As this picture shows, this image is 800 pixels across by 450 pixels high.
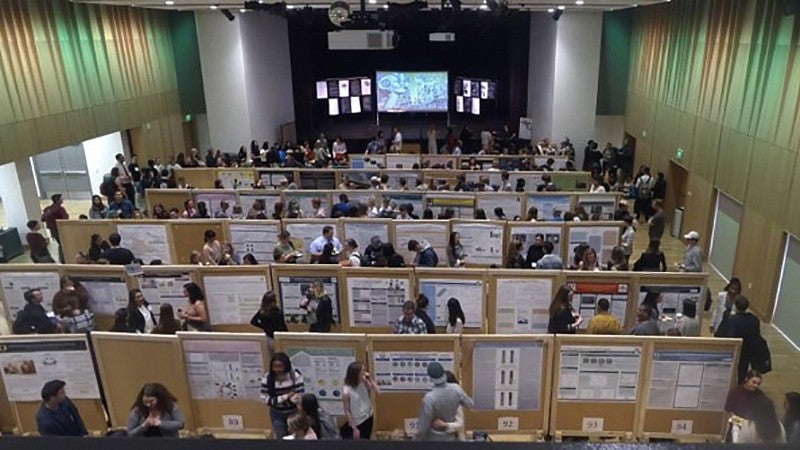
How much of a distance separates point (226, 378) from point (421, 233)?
416 cm

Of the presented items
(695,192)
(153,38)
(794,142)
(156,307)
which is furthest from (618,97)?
(156,307)

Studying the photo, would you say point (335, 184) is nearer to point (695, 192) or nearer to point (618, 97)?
point (695, 192)

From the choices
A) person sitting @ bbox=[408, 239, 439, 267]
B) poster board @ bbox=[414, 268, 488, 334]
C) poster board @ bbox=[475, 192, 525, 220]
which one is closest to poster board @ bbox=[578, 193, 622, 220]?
poster board @ bbox=[475, 192, 525, 220]

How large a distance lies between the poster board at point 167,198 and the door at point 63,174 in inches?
297

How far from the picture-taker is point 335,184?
1226 centimetres

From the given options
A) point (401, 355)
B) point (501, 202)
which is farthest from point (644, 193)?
point (401, 355)

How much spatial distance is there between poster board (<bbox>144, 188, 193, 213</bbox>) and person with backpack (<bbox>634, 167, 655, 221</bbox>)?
9724 millimetres

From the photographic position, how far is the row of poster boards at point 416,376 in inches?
182

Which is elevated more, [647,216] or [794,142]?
[794,142]

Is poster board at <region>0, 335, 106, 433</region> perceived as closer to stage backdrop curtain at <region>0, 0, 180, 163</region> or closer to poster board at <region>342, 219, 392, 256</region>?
poster board at <region>342, 219, 392, 256</region>

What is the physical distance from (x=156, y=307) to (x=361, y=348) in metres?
3.36

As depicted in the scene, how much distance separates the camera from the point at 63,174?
17250 millimetres

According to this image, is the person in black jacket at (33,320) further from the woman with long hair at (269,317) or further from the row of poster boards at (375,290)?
the woman with long hair at (269,317)

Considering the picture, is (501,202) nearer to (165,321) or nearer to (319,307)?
(319,307)
